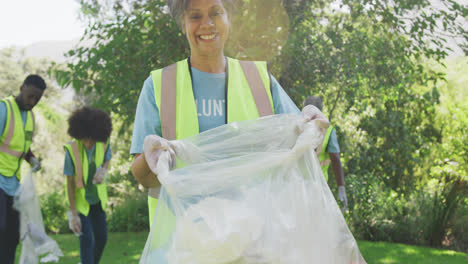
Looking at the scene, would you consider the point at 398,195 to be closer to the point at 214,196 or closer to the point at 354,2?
the point at 354,2

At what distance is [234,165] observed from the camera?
145cm

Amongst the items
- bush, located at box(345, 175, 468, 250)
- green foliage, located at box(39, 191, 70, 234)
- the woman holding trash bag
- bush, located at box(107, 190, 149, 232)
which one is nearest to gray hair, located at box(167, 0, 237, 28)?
the woman holding trash bag

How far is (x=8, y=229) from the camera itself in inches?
181

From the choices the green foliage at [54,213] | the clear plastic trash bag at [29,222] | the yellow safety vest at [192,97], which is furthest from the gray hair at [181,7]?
the green foliage at [54,213]

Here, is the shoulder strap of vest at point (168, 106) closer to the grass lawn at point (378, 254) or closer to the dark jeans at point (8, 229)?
the dark jeans at point (8, 229)

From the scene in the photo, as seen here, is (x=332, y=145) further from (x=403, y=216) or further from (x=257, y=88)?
(x=257, y=88)

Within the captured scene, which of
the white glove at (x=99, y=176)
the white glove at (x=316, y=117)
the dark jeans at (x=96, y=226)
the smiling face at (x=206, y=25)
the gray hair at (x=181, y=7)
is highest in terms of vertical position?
the gray hair at (x=181, y=7)

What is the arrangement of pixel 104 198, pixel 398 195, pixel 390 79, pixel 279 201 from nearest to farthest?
pixel 279 201 < pixel 104 198 < pixel 390 79 < pixel 398 195

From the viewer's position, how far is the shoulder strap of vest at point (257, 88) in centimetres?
184

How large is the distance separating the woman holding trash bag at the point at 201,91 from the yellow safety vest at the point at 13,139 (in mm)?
3459

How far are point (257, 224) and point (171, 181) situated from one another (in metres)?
0.28

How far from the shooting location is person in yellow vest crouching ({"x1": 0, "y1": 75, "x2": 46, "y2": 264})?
4543 mm

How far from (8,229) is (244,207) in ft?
13.4

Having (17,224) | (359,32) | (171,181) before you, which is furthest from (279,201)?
(359,32)
